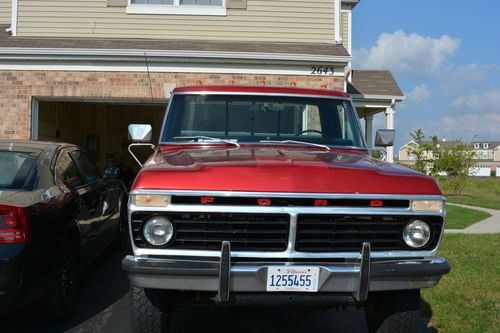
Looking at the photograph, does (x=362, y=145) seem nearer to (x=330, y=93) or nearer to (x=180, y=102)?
(x=330, y=93)

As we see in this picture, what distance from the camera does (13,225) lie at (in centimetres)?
384

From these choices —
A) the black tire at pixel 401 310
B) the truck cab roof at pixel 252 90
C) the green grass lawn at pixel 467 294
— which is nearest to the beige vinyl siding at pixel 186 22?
the green grass lawn at pixel 467 294

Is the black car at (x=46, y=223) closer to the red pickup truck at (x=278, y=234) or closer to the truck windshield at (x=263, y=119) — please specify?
the red pickup truck at (x=278, y=234)

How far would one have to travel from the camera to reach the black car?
3.84 m

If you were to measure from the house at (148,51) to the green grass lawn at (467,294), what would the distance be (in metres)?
4.61

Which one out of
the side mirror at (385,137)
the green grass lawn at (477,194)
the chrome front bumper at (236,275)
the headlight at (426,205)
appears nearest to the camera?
the chrome front bumper at (236,275)

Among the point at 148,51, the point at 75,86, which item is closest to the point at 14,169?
the point at 148,51

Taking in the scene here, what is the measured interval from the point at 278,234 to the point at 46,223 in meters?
2.01

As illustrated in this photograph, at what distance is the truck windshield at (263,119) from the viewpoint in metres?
4.76

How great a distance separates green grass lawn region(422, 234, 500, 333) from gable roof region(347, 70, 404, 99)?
6.96 m

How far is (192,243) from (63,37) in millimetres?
9689

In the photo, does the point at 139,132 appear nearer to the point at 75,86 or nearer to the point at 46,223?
the point at 46,223

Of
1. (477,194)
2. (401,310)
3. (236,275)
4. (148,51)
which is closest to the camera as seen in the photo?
(236,275)

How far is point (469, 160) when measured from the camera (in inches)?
864
